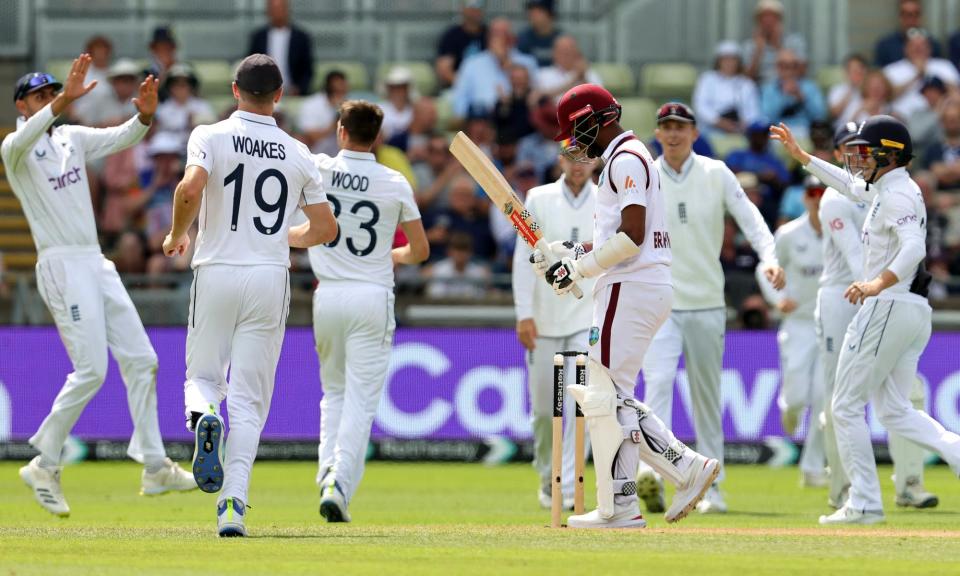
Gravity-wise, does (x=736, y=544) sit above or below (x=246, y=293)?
below

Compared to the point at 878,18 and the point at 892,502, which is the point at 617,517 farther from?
the point at 878,18

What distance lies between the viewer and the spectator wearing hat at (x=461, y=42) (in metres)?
22.8

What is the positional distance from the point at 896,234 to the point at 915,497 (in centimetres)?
Answer: 294

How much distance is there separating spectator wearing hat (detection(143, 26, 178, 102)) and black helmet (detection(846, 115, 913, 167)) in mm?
12720

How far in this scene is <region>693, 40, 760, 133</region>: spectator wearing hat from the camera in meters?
22.4

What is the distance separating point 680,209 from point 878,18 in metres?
12.1

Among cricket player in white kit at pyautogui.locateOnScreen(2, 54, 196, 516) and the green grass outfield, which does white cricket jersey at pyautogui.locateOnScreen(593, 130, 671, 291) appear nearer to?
the green grass outfield

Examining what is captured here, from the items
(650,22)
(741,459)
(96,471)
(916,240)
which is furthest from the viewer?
(650,22)

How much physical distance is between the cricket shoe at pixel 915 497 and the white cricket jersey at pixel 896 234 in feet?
7.64

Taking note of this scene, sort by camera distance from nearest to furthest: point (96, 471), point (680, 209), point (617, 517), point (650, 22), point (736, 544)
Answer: point (736, 544) < point (617, 517) < point (680, 209) < point (96, 471) < point (650, 22)

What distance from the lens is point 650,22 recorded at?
23391mm

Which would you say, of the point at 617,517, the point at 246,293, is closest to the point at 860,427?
the point at 617,517

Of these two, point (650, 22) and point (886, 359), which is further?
point (650, 22)

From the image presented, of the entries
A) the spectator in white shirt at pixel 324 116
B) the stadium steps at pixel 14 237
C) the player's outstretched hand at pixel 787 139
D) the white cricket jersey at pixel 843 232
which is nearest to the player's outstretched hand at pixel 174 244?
the player's outstretched hand at pixel 787 139
